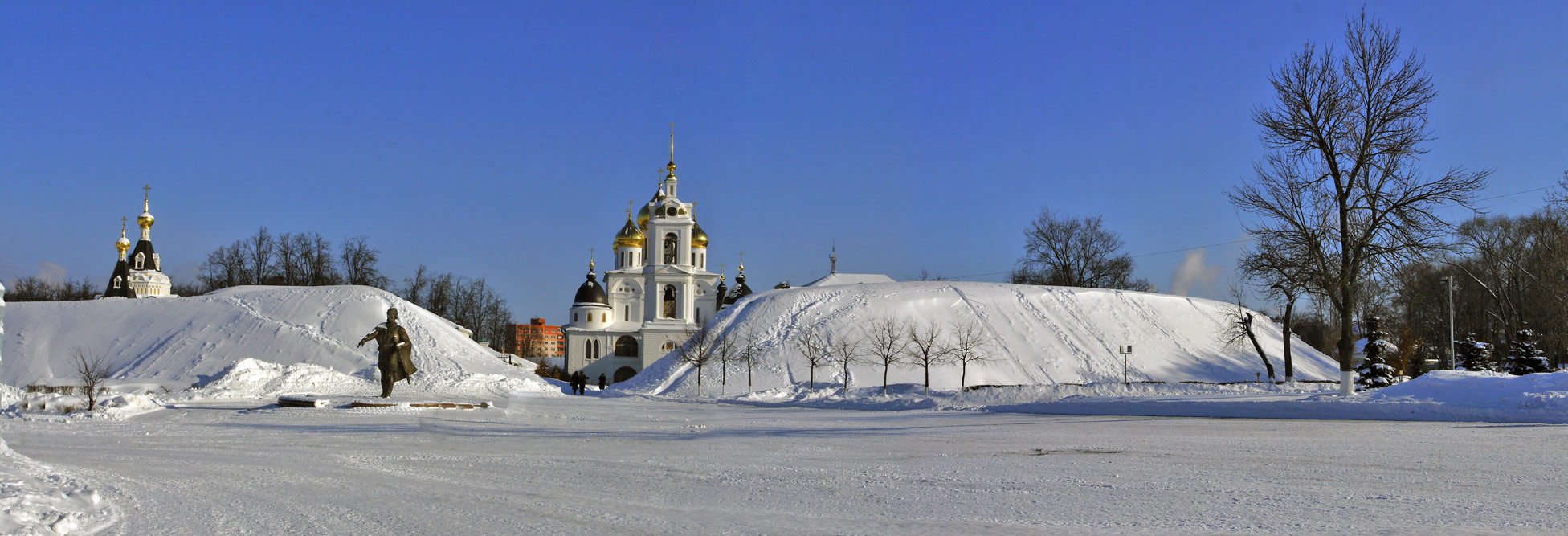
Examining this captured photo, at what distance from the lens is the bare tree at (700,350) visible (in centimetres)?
4006

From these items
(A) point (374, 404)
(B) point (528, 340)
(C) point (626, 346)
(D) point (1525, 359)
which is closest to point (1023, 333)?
(D) point (1525, 359)

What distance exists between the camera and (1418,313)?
6122cm

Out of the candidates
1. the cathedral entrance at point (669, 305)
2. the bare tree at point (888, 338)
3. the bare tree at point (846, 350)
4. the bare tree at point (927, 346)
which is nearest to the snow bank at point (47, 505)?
the bare tree at point (846, 350)

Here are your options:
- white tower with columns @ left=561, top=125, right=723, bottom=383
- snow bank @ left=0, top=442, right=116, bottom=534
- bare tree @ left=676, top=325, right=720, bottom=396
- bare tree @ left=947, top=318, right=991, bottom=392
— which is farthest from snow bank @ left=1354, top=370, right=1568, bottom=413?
white tower with columns @ left=561, top=125, right=723, bottom=383

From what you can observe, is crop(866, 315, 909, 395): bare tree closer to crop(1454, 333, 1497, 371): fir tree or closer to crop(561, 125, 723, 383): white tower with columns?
crop(1454, 333, 1497, 371): fir tree

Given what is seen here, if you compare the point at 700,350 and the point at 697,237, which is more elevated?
the point at 697,237

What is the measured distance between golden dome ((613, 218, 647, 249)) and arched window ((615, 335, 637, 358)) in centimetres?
902

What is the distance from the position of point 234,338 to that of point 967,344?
31366 millimetres

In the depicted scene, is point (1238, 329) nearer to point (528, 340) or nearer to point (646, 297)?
point (646, 297)

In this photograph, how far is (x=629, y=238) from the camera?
83250mm

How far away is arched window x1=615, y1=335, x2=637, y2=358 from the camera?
3031 inches

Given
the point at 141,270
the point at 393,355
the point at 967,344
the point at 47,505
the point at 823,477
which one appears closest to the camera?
the point at 47,505

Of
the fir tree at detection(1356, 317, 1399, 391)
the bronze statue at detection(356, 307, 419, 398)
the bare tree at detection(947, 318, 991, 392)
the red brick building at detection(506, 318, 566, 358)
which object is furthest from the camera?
the red brick building at detection(506, 318, 566, 358)

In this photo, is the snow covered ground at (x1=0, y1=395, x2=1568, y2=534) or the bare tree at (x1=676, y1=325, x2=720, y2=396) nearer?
the snow covered ground at (x1=0, y1=395, x2=1568, y2=534)
